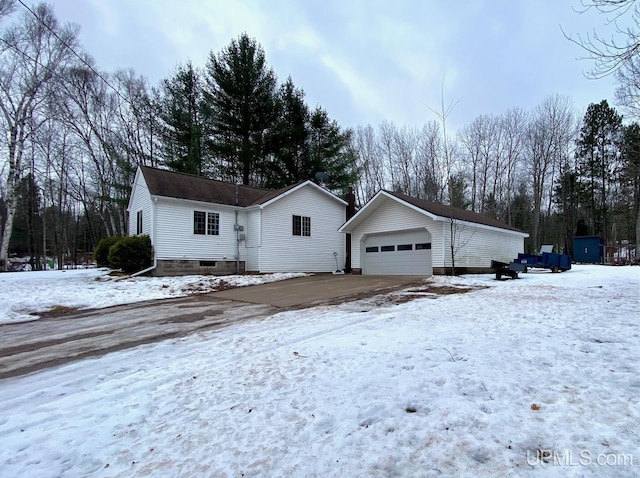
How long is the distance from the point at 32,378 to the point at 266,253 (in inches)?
521

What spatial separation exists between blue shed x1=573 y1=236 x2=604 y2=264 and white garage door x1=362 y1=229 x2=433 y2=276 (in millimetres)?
18527

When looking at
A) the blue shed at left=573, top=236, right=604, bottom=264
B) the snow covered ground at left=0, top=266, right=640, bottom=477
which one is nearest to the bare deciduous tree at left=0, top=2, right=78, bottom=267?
the snow covered ground at left=0, top=266, right=640, bottom=477

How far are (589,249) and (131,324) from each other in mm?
30924

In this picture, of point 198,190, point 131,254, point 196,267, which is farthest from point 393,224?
point 131,254

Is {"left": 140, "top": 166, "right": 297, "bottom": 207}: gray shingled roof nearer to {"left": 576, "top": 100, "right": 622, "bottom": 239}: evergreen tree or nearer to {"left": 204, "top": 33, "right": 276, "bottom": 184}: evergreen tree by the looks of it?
{"left": 204, "top": 33, "right": 276, "bottom": 184}: evergreen tree

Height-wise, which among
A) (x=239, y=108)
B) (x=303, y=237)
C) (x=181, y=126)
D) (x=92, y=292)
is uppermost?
(x=239, y=108)

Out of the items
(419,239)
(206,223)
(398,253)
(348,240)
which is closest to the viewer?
(419,239)

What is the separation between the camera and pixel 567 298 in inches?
300

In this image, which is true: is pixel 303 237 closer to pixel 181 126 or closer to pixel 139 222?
pixel 139 222

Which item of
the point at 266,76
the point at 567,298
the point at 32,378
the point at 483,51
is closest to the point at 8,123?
the point at 266,76

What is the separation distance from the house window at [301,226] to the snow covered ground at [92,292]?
471 cm

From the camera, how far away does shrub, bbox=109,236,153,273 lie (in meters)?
14.5

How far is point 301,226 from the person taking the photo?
61.6ft

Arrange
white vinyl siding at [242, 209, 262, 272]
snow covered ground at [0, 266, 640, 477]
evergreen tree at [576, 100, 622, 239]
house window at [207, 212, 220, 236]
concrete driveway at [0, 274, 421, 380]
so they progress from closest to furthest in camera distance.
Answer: snow covered ground at [0, 266, 640, 477]
concrete driveway at [0, 274, 421, 380]
house window at [207, 212, 220, 236]
white vinyl siding at [242, 209, 262, 272]
evergreen tree at [576, 100, 622, 239]
